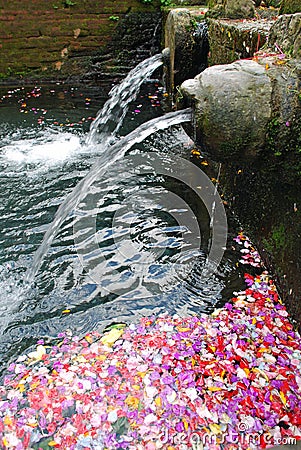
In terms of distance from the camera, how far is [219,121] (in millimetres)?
2537

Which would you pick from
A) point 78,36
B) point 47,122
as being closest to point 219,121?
point 47,122

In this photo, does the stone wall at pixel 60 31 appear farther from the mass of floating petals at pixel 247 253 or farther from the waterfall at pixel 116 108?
the mass of floating petals at pixel 247 253

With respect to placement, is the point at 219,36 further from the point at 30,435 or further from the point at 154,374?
the point at 30,435

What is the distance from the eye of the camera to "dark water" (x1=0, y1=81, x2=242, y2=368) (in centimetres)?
300

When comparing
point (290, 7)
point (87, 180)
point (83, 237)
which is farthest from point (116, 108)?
point (290, 7)

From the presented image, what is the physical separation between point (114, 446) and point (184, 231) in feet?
6.80

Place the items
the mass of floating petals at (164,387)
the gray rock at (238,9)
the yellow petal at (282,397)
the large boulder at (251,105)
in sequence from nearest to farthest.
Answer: the mass of floating petals at (164,387) → the yellow petal at (282,397) → the large boulder at (251,105) → the gray rock at (238,9)

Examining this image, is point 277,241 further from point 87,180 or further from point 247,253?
point 87,180

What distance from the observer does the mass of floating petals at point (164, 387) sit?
2248mm

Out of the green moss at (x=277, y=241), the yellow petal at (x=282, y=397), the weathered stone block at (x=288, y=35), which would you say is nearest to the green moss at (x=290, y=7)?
the weathered stone block at (x=288, y=35)

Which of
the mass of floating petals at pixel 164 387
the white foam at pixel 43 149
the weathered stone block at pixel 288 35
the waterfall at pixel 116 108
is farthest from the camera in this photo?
the waterfall at pixel 116 108

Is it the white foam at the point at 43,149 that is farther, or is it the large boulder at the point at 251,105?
the white foam at the point at 43,149

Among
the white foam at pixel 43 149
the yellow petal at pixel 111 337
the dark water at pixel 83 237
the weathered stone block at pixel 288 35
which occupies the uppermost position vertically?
the weathered stone block at pixel 288 35

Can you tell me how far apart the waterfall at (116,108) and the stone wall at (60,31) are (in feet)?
4.11
